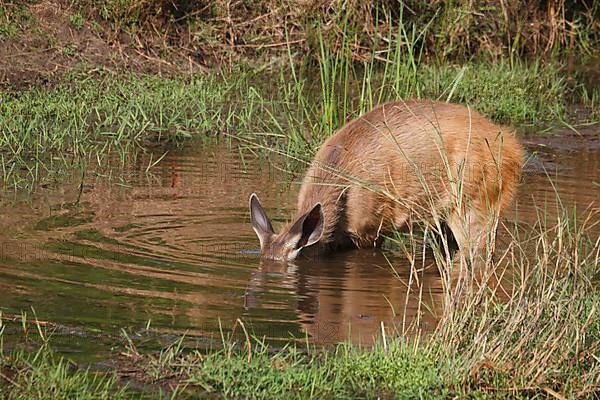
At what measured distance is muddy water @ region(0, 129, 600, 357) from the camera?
6.04 metres

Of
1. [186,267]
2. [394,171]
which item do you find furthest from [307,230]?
[186,267]

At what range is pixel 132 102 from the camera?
1129 cm

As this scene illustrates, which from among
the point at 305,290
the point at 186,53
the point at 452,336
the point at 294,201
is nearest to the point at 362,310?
the point at 305,290

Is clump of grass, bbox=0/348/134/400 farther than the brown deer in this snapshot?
No

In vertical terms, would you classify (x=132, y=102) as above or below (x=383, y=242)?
above

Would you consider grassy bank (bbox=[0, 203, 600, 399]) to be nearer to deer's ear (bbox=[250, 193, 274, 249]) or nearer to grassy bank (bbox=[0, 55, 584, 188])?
deer's ear (bbox=[250, 193, 274, 249])

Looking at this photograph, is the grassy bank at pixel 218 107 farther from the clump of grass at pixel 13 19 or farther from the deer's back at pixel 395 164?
the clump of grass at pixel 13 19

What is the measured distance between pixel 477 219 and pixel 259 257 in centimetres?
155

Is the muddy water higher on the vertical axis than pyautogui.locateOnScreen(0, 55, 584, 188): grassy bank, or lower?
lower

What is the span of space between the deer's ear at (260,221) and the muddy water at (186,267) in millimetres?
139

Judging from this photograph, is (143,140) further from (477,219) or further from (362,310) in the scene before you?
(362,310)

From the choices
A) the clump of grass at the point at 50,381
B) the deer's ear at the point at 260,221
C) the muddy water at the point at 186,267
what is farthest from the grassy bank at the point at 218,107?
the clump of grass at the point at 50,381

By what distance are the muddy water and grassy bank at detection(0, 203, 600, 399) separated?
26cm

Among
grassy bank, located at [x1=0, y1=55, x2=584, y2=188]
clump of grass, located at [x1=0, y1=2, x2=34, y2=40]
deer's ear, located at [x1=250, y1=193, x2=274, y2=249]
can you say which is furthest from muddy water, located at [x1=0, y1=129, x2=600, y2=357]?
clump of grass, located at [x1=0, y1=2, x2=34, y2=40]
